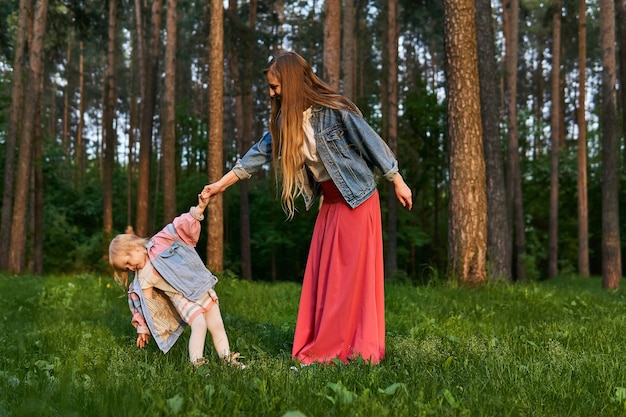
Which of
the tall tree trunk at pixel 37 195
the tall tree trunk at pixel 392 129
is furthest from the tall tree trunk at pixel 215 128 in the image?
the tall tree trunk at pixel 37 195

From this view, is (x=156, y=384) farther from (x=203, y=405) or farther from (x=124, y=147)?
(x=124, y=147)

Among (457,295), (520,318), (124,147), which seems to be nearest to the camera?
(520,318)

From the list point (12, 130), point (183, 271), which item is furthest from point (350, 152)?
point (12, 130)

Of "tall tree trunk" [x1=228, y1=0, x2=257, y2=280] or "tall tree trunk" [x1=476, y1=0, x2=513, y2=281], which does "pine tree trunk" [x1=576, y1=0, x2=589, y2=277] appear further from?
"tall tree trunk" [x1=476, y1=0, x2=513, y2=281]

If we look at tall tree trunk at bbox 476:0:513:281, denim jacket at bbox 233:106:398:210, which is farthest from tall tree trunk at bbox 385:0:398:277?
denim jacket at bbox 233:106:398:210

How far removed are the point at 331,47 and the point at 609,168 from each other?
7.37m

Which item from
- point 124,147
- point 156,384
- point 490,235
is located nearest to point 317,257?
point 156,384

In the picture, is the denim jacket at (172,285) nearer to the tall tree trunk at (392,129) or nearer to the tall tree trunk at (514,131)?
the tall tree trunk at (392,129)

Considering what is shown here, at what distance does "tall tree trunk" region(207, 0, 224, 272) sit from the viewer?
45.6 ft

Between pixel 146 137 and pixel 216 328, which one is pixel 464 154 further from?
pixel 146 137

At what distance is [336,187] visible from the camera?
481 cm

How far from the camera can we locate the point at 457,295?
7945 millimetres

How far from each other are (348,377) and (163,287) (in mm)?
1616

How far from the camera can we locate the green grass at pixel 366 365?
9.89 feet
